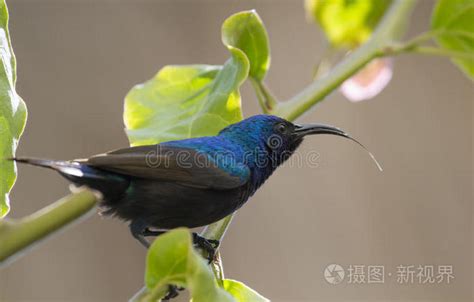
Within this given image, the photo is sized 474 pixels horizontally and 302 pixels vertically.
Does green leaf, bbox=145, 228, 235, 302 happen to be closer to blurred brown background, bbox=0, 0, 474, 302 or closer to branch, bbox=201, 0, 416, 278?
branch, bbox=201, 0, 416, 278

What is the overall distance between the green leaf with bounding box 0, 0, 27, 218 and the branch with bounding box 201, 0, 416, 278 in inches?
15.6

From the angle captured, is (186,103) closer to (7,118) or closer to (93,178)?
(93,178)

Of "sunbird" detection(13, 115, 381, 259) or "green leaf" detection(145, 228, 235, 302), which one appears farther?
"sunbird" detection(13, 115, 381, 259)

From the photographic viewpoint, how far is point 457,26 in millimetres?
1686

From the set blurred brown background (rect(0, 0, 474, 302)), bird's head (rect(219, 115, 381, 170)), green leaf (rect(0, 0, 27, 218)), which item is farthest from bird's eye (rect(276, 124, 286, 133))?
blurred brown background (rect(0, 0, 474, 302))

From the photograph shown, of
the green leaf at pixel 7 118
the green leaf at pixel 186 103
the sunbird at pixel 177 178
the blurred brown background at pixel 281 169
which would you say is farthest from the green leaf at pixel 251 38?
the blurred brown background at pixel 281 169

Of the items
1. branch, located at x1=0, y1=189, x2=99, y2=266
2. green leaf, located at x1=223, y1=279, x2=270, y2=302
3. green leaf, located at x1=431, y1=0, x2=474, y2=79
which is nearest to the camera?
branch, located at x1=0, y1=189, x2=99, y2=266

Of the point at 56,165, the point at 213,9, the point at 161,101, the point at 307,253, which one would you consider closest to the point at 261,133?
the point at 161,101

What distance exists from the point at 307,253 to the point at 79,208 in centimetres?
279

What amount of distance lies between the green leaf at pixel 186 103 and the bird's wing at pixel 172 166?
5 cm

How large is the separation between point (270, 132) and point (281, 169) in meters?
2.04

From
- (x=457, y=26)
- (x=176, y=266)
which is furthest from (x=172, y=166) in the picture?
(x=457, y=26)

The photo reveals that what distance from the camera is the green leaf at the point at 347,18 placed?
193cm

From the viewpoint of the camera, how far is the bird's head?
73.8 inches
